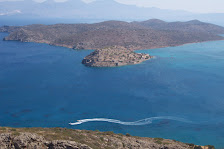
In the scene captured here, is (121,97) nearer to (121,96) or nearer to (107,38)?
(121,96)

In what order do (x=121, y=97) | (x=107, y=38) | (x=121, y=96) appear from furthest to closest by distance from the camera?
(x=107, y=38)
(x=121, y=96)
(x=121, y=97)

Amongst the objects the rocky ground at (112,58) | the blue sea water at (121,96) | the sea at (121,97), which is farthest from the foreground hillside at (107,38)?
the sea at (121,97)

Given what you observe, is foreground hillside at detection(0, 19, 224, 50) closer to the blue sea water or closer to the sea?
the blue sea water

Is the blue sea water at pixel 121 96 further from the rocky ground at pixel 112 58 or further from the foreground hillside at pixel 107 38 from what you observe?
the foreground hillside at pixel 107 38

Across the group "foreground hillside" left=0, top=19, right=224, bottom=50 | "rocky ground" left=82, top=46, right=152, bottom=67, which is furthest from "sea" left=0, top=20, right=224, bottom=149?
"foreground hillside" left=0, top=19, right=224, bottom=50

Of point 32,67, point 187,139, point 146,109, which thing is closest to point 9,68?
point 32,67

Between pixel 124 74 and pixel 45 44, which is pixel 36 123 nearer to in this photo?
pixel 124 74

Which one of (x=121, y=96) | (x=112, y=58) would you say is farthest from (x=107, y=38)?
(x=121, y=96)
